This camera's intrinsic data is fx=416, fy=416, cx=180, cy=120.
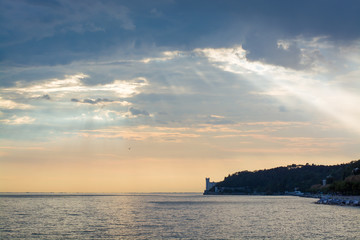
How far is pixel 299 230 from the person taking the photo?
75.3 metres

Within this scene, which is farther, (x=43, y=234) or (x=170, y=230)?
(x=170, y=230)

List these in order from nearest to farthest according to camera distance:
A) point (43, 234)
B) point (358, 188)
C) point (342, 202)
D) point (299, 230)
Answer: point (43, 234) < point (299, 230) < point (342, 202) < point (358, 188)

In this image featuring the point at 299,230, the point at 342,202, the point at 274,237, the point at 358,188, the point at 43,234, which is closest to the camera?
the point at 274,237

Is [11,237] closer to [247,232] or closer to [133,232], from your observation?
[133,232]

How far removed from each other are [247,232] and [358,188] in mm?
140178

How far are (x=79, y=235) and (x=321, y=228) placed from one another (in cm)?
4386

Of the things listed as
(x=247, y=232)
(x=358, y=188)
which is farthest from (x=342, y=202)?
(x=247, y=232)

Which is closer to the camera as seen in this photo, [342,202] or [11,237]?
[11,237]

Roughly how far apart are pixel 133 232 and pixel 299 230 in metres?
29.9

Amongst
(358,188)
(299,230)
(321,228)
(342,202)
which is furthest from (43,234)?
(358,188)

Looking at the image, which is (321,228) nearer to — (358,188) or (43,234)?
(43,234)

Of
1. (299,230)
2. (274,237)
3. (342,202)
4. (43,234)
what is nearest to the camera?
(274,237)

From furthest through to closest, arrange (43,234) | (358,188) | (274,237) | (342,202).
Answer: (358,188)
(342,202)
(43,234)
(274,237)

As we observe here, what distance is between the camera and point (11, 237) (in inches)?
2606
